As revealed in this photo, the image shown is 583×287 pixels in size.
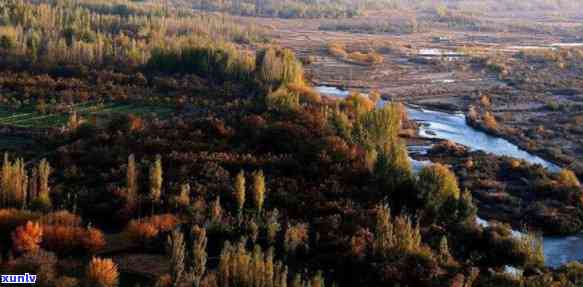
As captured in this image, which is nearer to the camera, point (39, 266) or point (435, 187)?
point (39, 266)

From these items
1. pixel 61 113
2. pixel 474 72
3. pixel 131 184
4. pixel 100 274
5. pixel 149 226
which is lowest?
pixel 61 113

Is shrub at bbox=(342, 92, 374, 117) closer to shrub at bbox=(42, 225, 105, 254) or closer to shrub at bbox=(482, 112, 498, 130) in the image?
shrub at bbox=(482, 112, 498, 130)

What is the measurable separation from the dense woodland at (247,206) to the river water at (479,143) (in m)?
3.22

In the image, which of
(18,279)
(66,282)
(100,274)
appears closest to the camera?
(18,279)

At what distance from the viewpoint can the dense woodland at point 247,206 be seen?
1964 cm

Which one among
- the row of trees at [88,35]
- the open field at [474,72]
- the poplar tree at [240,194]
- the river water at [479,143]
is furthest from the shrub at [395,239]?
the row of trees at [88,35]

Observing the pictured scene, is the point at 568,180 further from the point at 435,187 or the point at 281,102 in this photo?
the point at 281,102

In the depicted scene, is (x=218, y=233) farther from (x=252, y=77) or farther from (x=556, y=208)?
(x=252, y=77)

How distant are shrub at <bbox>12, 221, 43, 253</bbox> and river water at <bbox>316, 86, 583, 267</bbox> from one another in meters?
18.1

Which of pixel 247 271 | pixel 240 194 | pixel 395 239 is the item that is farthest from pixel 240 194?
pixel 247 271

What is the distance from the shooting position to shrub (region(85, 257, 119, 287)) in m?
18.0

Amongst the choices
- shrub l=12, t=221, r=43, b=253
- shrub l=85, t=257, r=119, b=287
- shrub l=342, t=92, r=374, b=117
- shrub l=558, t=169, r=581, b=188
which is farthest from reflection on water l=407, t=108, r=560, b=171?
shrub l=12, t=221, r=43, b=253

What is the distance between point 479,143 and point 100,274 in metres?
31.9

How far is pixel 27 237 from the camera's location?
19.6 m
